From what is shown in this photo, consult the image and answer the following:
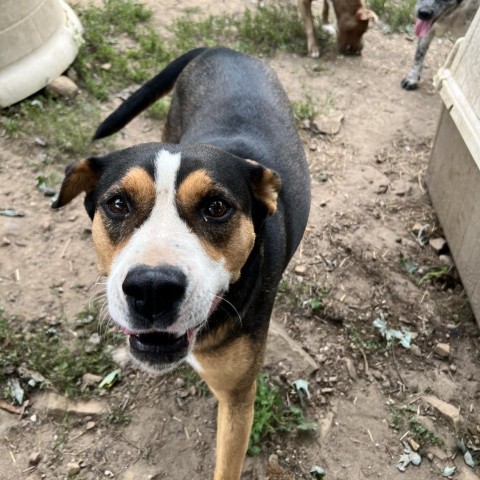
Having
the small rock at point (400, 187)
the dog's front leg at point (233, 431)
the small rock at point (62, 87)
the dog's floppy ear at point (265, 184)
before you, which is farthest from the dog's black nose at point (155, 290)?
the small rock at point (62, 87)

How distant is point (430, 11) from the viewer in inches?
258

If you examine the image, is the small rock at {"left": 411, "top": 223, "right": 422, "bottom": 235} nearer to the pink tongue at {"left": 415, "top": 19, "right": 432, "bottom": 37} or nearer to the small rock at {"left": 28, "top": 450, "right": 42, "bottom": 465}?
the pink tongue at {"left": 415, "top": 19, "right": 432, "bottom": 37}

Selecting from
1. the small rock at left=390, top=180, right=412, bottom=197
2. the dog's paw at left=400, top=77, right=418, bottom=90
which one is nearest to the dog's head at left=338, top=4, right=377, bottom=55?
the dog's paw at left=400, top=77, right=418, bottom=90

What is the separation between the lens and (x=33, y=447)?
3.15 metres

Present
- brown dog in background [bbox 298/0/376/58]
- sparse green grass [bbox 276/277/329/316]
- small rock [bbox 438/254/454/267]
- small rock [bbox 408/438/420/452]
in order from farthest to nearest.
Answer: brown dog in background [bbox 298/0/376/58], small rock [bbox 438/254/454/267], sparse green grass [bbox 276/277/329/316], small rock [bbox 408/438/420/452]

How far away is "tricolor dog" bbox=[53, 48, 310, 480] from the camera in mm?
2051

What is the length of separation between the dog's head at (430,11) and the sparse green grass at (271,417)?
4970 millimetres

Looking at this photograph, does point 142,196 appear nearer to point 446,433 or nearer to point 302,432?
point 302,432

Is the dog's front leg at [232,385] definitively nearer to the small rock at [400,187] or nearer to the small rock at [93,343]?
the small rock at [93,343]

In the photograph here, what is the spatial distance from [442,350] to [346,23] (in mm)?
4410

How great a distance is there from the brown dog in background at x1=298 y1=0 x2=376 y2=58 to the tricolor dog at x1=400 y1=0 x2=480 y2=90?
607 millimetres

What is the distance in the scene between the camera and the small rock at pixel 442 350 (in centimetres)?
383

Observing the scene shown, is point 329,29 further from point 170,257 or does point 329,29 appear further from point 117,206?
point 170,257

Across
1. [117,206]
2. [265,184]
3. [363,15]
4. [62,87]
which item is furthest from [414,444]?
[363,15]
